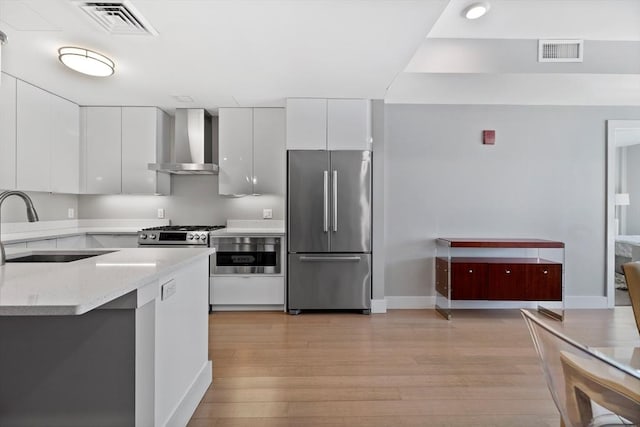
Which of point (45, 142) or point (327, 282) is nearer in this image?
point (45, 142)

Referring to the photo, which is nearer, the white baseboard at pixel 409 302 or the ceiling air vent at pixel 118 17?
the ceiling air vent at pixel 118 17

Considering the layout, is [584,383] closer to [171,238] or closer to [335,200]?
[335,200]

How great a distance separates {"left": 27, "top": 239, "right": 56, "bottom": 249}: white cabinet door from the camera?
3.20m

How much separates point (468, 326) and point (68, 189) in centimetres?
459

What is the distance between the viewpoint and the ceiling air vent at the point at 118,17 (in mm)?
2059

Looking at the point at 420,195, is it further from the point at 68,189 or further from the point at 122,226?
the point at 68,189

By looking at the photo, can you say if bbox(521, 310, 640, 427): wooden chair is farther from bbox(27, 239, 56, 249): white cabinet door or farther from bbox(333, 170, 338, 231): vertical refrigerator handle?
bbox(27, 239, 56, 249): white cabinet door

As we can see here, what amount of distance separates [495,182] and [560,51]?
1478 millimetres

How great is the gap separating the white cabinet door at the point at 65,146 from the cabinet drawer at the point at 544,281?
202 inches

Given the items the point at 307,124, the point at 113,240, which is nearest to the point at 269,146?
the point at 307,124

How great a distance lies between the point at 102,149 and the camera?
415 cm

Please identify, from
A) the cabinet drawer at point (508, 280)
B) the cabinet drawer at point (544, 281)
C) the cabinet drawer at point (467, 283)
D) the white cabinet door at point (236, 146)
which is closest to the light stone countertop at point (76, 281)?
the white cabinet door at point (236, 146)

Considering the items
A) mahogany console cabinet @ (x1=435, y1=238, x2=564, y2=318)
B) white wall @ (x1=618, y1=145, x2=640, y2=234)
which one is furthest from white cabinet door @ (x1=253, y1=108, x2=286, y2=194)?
white wall @ (x1=618, y1=145, x2=640, y2=234)

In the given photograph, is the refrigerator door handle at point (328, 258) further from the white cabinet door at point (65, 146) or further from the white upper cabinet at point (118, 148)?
the white cabinet door at point (65, 146)
